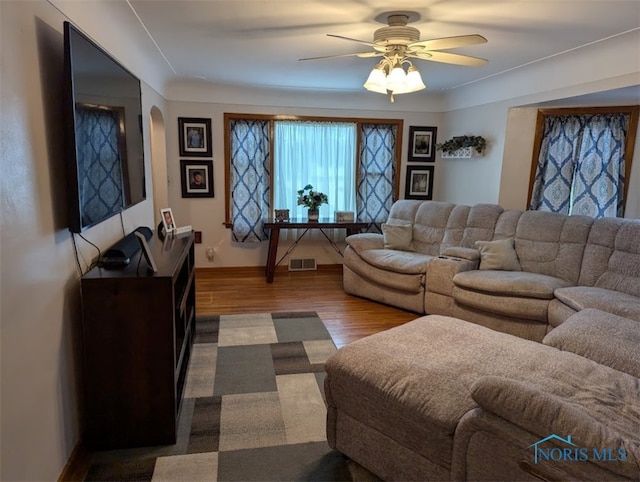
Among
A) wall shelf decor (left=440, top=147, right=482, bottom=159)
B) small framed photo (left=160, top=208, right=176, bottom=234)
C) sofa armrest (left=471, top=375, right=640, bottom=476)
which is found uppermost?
wall shelf decor (left=440, top=147, right=482, bottom=159)

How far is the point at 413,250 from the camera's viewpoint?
4.43m

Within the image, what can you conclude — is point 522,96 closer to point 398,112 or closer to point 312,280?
point 398,112

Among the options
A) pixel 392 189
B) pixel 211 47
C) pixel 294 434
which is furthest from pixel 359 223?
pixel 294 434

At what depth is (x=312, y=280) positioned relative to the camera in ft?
16.1

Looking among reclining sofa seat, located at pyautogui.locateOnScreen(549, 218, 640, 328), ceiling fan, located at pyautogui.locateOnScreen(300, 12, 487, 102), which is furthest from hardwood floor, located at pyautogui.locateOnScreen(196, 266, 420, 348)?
ceiling fan, located at pyautogui.locateOnScreen(300, 12, 487, 102)

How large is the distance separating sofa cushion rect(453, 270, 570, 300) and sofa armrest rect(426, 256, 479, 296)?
0.07 metres

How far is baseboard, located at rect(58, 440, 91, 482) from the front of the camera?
1.74m

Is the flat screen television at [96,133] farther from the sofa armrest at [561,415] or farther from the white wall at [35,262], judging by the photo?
the sofa armrest at [561,415]

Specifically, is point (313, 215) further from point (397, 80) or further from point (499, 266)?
point (397, 80)

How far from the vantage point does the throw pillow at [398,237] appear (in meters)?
4.41

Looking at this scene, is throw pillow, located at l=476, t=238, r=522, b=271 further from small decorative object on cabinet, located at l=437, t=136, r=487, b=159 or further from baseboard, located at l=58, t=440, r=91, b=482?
baseboard, located at l=58, t=440, r=91, b=482

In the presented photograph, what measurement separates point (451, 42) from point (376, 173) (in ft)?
10.3

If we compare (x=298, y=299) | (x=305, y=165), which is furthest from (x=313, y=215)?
(x=298, y=299)

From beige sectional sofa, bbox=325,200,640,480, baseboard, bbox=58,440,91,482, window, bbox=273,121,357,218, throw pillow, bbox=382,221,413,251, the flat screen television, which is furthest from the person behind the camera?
window, bbox=273,121,357,218
